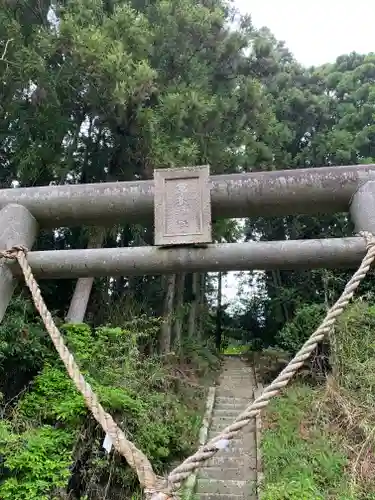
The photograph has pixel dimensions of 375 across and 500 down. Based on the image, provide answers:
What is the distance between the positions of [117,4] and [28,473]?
7.62 m

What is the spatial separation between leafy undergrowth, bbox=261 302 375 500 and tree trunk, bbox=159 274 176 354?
258 centimetres

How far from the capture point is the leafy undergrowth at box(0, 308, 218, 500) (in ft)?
13.4

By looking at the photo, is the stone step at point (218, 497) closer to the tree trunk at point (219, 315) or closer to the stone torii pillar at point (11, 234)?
the stone torii pillar at point (11, 234)

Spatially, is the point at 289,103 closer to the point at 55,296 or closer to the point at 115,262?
the point at 55,296

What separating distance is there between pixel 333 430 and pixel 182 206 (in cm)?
485

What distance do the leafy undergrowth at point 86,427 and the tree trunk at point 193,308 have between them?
216 inches

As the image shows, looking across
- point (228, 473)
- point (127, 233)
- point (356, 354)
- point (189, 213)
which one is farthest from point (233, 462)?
point (189, 213)

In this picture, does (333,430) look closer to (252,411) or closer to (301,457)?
(301,457)

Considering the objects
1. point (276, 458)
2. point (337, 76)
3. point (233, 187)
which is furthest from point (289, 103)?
point (233, 187)

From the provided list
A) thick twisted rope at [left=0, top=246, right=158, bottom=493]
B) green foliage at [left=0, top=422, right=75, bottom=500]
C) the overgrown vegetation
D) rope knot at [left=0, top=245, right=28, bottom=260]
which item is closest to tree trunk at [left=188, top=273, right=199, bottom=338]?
the overgrown vegetation

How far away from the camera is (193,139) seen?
8.27 m

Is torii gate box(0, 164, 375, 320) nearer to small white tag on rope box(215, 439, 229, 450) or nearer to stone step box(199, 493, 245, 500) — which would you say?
small white tag on rope box(215, 439, 229, 450)

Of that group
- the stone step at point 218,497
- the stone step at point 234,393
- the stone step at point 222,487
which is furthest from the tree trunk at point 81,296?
the stone step at point 234,393

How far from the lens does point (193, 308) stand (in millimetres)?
12984
